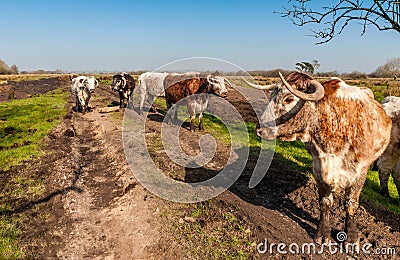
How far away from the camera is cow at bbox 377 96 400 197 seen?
5.95 m

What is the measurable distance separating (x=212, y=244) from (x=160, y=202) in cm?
166

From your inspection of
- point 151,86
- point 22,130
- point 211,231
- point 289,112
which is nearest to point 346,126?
point 289,112

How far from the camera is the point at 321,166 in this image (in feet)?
14.3

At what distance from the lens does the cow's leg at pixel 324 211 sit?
4.44 metres

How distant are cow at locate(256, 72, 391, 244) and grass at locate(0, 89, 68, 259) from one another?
Result: 15.0 feet

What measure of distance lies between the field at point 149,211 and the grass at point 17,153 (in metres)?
0.03

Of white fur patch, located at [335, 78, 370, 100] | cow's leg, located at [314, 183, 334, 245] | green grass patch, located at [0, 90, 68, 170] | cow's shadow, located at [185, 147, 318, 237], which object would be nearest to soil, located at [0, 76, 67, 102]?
green grass patch, located at [0, 90, 68, 170]

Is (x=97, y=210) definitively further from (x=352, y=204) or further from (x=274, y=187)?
(x=352, y=204)

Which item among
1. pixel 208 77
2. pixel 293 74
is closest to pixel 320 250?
pixel 293 74

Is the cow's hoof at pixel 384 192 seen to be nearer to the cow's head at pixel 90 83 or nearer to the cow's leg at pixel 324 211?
the cow's leg at pixel 324 211

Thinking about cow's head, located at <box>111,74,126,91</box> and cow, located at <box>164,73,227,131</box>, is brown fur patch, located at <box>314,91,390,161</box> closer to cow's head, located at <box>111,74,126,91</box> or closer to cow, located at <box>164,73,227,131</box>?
cow, located at <box>164,73,227,131</box>

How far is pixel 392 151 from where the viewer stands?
6.31 m

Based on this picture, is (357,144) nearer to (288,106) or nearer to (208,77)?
(288,106)

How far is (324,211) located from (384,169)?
3.21 m
